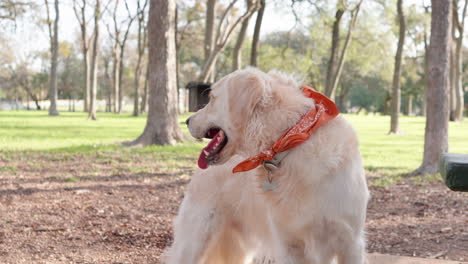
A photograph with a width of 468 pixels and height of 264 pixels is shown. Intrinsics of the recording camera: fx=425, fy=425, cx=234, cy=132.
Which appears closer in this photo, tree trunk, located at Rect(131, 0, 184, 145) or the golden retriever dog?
the golden retriever dog

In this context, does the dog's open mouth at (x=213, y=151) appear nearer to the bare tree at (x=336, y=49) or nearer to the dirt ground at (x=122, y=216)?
the dirt ground at (x=122, y=216)

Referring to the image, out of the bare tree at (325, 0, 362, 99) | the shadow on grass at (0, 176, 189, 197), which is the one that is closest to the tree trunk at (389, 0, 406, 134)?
the bare tree at (325, 0, 362, 99)

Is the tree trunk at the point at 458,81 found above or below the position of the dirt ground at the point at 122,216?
above

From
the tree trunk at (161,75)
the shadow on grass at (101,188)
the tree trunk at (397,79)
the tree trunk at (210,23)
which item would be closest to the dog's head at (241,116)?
the shadow on grass at (101,188)

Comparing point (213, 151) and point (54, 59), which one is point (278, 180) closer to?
point (213, 151)

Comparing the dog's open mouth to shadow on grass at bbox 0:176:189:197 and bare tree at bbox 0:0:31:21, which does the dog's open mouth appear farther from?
bare tree at bbox 0:0:31:21

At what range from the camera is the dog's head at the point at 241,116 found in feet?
8.08

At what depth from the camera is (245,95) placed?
2496 millimetres

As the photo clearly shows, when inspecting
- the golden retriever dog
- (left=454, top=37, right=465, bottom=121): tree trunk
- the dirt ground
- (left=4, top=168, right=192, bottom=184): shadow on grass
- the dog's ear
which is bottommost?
the dirt ground

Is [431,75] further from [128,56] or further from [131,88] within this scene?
[131,88]

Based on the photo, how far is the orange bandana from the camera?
231 cm

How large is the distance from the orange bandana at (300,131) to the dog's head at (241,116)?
0.31ft

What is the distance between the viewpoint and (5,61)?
175 ft

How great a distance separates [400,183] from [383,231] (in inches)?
114
